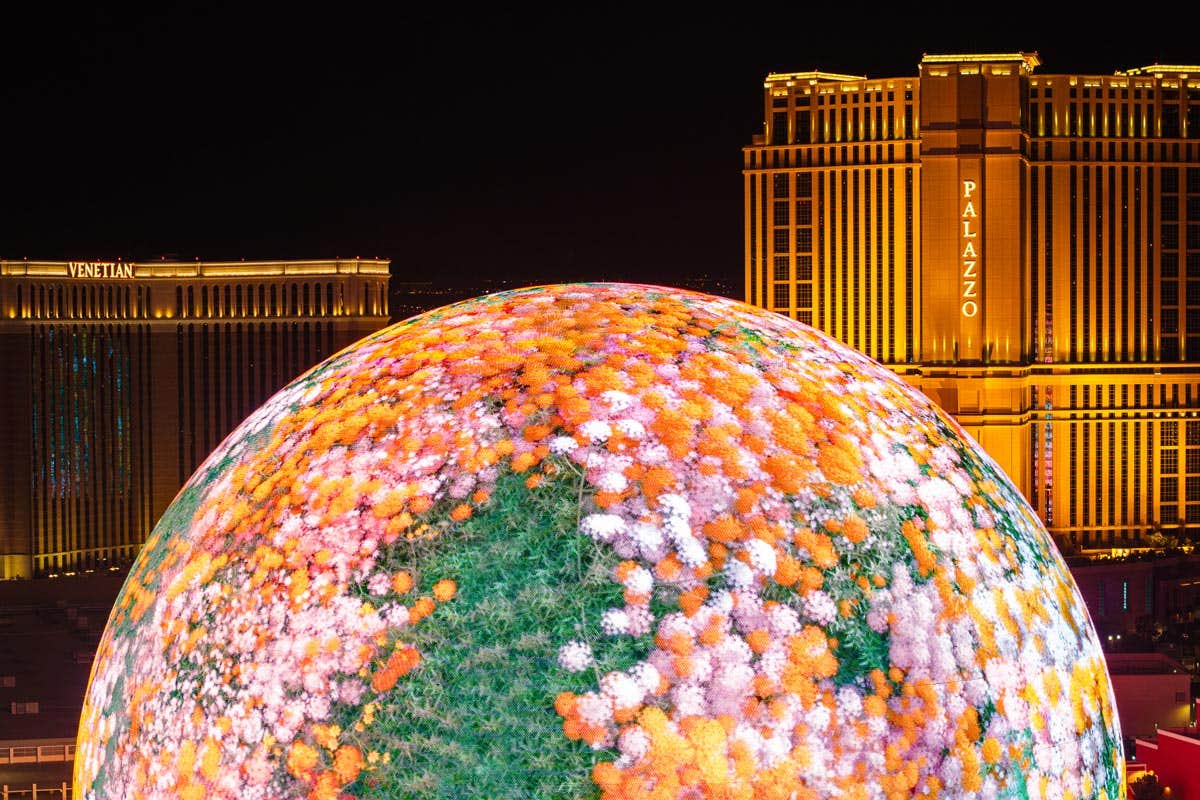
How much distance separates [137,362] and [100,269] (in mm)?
4076

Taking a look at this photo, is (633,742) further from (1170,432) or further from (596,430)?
(1170,432)

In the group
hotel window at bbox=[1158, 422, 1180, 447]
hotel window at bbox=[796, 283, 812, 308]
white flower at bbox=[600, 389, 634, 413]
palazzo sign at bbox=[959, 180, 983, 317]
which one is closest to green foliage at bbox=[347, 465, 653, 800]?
white flower at bbox=[600, 389, 634, 413]

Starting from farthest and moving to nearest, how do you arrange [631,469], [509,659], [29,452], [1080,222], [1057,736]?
[29,452] → [1080,222] → [1057,736] → [631,469] → [509,659]

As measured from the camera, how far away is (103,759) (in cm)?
252

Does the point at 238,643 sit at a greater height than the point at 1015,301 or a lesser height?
lesser

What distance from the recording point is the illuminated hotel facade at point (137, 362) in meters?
65.6

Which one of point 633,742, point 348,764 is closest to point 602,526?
point 633,742

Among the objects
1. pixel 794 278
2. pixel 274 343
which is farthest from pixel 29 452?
pixel 794 278

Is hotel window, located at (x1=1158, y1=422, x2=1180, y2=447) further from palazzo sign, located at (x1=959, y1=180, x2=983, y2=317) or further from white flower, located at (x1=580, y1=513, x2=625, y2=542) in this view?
white flower, located at (x1=580, y1=513, x2=625, y2=542)

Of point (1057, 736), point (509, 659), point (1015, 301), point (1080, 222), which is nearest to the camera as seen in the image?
point (509, 659)

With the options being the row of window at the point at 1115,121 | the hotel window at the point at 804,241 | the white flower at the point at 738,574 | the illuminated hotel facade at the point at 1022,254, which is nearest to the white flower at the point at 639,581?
the white flower at the point at 738,574

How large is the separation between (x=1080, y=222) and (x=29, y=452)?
4024 cm

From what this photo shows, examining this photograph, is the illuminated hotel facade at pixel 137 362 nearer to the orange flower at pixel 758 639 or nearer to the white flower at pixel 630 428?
the white flower at pixel 630 428

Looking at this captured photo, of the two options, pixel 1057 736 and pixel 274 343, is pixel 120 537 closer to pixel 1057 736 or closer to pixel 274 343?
pixel 274 343
